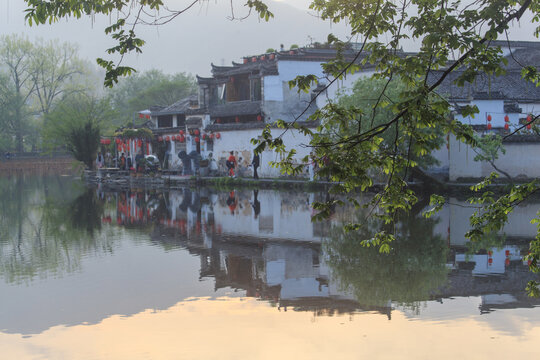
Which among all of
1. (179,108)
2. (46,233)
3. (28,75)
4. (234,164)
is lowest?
(46,233)

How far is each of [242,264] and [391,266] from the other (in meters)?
3.01

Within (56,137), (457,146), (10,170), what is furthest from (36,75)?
(457,146)

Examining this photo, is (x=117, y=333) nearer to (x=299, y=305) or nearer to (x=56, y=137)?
(x=299, y=305)

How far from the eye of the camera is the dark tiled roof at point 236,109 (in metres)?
37.5

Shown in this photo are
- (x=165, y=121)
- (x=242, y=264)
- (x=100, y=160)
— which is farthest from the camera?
(x=100, y=160)

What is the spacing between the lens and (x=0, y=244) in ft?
51.7

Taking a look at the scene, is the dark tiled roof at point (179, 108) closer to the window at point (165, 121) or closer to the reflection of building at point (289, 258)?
the window at point (165, 121)

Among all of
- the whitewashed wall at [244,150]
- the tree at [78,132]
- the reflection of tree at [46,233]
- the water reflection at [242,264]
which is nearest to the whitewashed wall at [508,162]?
the water reflection at [242,264]

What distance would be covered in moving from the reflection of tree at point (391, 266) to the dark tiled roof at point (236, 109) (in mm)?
22232

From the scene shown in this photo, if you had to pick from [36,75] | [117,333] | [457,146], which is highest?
[36,75]

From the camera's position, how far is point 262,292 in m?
10.6

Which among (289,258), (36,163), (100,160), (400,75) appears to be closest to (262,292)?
(289,258)

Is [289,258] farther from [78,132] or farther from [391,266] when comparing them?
[78,132]

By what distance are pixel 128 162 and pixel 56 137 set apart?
19.3ft
